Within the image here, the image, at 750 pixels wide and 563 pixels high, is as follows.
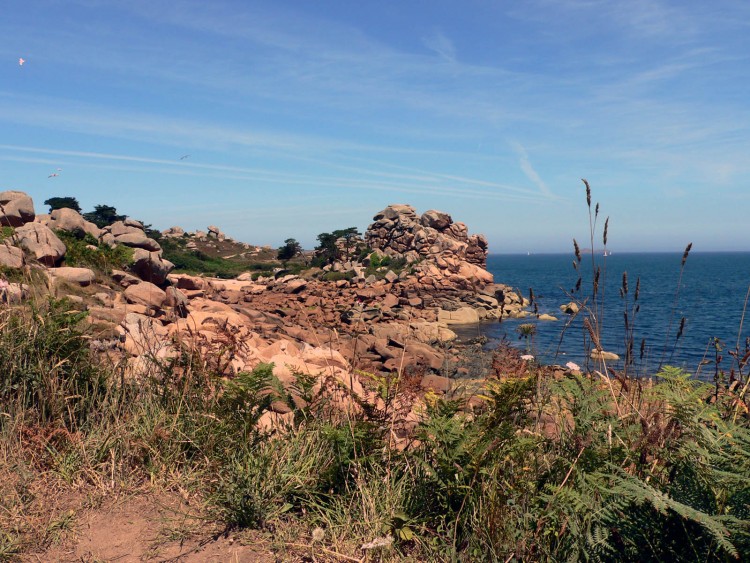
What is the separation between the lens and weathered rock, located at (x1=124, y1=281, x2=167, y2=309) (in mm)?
13461

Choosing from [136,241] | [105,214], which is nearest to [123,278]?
[136,241]

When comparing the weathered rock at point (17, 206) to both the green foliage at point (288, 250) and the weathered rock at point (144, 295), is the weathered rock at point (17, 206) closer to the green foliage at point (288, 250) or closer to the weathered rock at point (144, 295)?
the weathered rock at point (144, 295)

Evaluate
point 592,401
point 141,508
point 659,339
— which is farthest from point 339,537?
point 659,339

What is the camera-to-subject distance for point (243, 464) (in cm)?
364

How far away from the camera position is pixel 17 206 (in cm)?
1460

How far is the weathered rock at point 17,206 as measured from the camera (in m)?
14.3

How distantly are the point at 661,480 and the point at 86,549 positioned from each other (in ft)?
10.2

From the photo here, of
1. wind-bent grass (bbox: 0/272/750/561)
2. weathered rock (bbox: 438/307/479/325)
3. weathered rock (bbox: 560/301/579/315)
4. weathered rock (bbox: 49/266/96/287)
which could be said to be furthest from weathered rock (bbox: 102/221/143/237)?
weathered rock (bbox: 438/307/479/325)

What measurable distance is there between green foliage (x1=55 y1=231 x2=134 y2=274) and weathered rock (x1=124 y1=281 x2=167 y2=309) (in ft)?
3.81

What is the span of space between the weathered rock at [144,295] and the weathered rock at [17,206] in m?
3.48

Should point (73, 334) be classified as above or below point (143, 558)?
above

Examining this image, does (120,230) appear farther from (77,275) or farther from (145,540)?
(145,540)

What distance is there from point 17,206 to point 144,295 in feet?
14.3

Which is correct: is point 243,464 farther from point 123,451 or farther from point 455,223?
point 455,223
